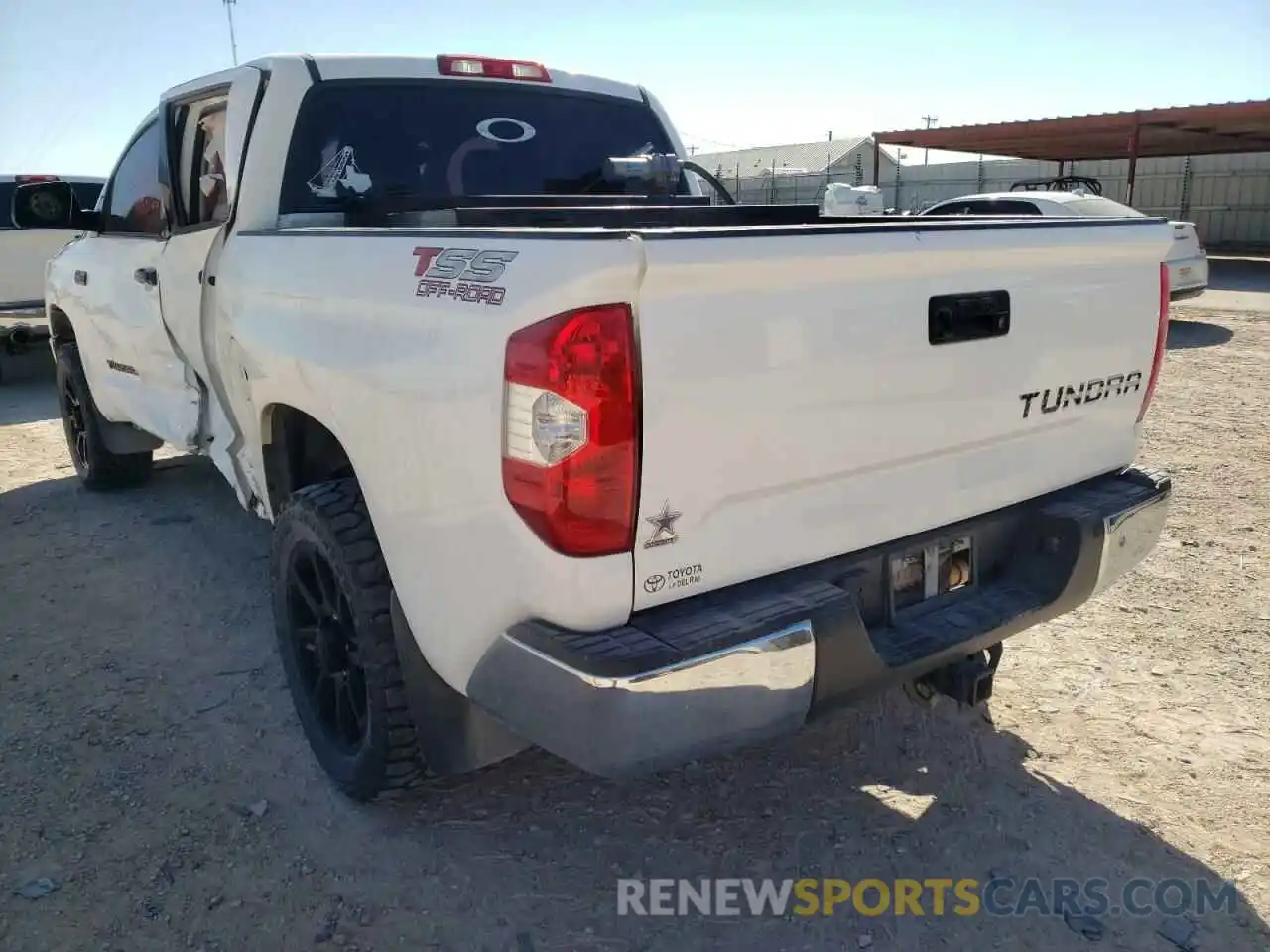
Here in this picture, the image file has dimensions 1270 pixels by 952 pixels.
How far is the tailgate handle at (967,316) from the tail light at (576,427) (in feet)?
2.75

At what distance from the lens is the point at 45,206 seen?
4.44 m

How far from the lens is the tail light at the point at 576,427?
1927mm

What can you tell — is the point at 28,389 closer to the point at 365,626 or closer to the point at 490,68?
the point at 490,68

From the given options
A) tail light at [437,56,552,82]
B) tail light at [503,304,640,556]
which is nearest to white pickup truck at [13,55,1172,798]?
tail light at [503,304,640,556]

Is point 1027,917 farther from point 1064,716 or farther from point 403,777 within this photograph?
point 403,777

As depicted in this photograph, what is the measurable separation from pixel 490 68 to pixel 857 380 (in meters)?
2.46

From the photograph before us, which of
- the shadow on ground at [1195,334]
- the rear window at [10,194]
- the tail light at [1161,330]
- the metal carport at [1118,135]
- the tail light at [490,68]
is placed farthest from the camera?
the metal carport at [1118,135]

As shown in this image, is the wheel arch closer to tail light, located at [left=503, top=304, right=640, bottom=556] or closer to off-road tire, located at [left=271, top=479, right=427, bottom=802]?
off-road tire, located at [left=271, top=479, right=427, bottom=802]

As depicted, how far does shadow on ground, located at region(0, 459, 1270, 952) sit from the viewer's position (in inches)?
96.1

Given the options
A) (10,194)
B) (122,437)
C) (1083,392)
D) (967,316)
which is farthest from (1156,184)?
(967,316)

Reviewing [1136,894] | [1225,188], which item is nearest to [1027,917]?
[1136,894]

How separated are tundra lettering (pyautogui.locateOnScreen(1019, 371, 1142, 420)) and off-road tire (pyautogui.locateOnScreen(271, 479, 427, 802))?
174 centimetres

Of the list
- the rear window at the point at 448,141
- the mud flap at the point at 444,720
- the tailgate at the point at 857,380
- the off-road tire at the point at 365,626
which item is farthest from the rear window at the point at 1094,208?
the mud flap at the point at 444,720

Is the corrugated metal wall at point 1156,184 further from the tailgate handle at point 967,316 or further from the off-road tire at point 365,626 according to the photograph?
the off-road tire at point 365,626
